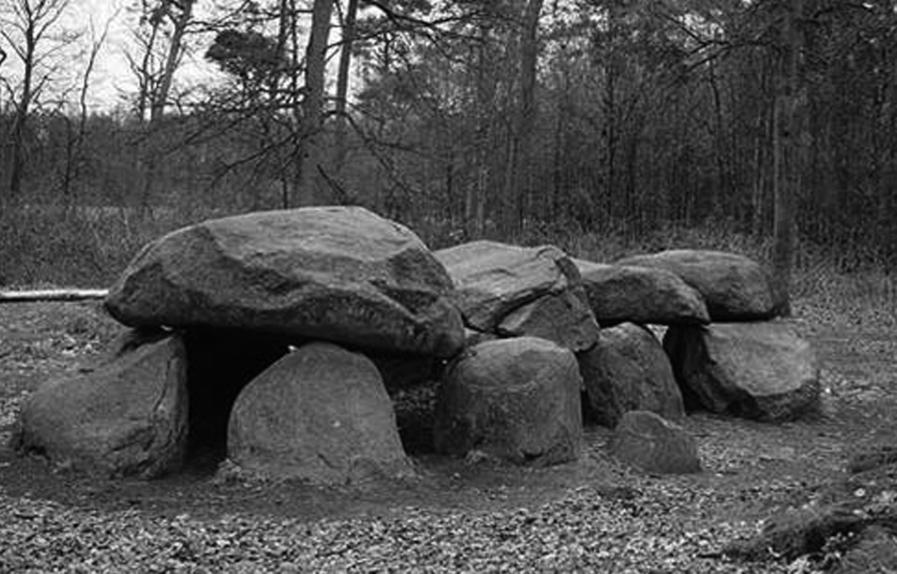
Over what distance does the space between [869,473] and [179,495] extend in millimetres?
3774

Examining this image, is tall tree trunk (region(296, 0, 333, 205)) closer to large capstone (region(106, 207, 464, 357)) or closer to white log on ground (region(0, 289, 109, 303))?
white log on ground (region(0, 289, 109, 303))

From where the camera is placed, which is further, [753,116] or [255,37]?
[753,116]

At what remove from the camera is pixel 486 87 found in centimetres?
2628

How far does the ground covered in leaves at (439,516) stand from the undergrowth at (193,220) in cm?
912

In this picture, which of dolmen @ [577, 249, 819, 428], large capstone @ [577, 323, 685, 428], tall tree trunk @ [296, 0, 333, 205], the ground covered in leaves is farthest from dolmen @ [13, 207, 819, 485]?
tall tree trunk @ [296, 0, 333, 205]

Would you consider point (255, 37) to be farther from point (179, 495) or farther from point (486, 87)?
point (179, 495)

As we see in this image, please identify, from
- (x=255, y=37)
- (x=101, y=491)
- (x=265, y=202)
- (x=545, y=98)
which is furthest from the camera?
(x=545, y=98)

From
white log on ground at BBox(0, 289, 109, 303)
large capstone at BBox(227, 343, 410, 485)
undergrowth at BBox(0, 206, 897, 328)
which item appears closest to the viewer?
large capstone at BBox(227, 343, 410, 485)

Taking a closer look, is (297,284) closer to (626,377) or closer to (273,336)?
(273,336)

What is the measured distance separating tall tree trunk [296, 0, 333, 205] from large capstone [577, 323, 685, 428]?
8335 millimetres

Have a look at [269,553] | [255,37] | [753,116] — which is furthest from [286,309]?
[753,116]

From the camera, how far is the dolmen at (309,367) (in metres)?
6.77

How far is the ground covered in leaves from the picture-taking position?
5008 millimetres

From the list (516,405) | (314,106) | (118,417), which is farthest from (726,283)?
(314,106)
